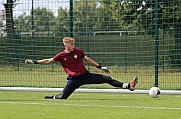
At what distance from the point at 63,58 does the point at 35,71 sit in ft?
25.9

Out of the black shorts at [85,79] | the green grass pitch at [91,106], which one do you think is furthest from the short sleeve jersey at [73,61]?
the green grass pitch at [91,106]

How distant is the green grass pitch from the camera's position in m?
11.0

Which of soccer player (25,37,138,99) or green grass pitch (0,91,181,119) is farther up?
soccer player (25,37,138,99)

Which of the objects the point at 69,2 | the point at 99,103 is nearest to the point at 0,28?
the point at 69,2

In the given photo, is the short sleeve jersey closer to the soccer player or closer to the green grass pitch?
the soccer player

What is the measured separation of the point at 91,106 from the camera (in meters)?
12.7

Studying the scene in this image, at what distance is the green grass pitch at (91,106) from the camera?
11.0m

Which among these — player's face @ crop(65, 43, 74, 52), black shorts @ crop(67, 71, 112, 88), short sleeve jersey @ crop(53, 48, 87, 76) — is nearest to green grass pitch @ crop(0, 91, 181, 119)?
black shorts @ crop(67, 71, 112, 88)

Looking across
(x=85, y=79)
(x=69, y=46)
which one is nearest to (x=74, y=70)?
(x=85, y=79)

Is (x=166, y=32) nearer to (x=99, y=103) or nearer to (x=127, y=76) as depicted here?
(x=127, y=76)

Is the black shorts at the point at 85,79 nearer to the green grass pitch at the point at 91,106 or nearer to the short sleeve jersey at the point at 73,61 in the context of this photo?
the short sleeve jersey at the point at 73,61

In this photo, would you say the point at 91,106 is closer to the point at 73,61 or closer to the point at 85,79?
the point at 85,79

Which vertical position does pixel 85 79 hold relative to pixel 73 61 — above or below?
below

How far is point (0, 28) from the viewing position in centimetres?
2127
